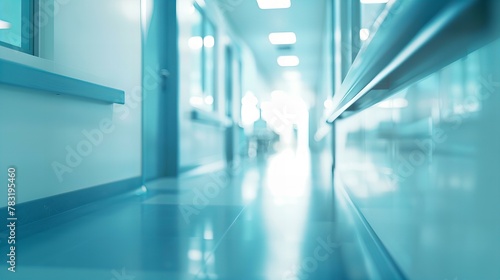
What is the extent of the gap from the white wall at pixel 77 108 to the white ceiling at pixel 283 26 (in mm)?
3860

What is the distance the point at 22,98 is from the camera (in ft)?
5.67

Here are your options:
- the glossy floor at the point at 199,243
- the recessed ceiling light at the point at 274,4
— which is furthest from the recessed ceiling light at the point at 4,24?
the recessed ceiling light at the point at 274,4

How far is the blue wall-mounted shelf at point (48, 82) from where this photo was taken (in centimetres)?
157

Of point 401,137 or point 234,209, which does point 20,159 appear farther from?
point 401,137

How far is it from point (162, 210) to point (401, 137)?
60.3 inches

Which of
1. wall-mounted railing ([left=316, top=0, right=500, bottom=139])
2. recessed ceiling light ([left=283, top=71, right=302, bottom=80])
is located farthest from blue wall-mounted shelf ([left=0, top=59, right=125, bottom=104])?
recessed ceiling light ([left=283, top=71, right=302, bottom=80])

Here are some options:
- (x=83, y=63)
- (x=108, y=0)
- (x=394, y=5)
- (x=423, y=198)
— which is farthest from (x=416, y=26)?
(x=108, y=0)

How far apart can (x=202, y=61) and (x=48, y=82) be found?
372cm

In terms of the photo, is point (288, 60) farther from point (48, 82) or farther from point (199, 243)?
point (199, 243)

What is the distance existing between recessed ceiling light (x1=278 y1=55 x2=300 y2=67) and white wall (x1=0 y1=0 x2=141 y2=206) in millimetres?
8030

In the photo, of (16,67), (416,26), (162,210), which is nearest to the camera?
(416,26)

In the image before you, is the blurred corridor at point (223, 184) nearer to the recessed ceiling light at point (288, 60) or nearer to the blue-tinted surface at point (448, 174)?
the blue-tinted surface at point (448, 174)

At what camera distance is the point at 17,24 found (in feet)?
5.85

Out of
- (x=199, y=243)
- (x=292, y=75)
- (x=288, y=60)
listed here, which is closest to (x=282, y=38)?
(x=288, y=60)
